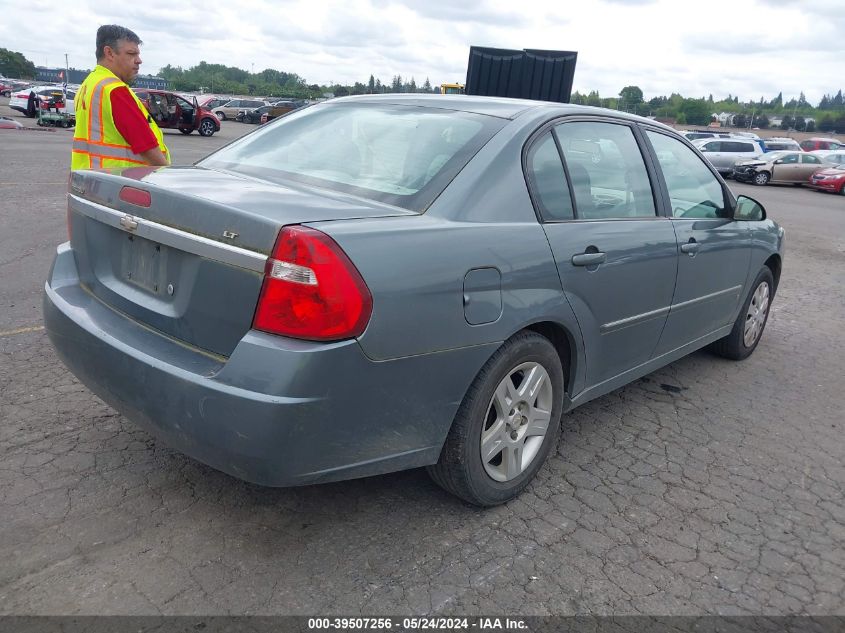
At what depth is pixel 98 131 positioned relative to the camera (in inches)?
175

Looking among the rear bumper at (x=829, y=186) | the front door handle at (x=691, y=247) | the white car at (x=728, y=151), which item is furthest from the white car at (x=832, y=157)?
the front door handle at (x=691, y=247)

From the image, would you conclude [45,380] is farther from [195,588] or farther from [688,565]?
[688,565]

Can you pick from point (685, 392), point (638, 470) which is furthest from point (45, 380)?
point (685, 392)

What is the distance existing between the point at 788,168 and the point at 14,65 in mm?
121115

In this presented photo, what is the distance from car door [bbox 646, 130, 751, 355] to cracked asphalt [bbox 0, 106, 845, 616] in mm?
542

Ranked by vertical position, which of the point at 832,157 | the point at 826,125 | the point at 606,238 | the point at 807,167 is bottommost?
the point at 606,238

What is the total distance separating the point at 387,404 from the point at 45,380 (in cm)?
243

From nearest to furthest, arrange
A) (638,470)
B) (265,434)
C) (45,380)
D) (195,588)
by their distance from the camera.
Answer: (265,434)
(195,588)
(638,470)
(45,380)

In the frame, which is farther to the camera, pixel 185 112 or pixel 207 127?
pixel 207 127

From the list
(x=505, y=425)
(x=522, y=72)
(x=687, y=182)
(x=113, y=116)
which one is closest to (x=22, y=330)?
(x=113, y=116)

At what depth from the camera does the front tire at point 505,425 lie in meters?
2.76

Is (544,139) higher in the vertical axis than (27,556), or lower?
higher

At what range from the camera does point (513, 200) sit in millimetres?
2932

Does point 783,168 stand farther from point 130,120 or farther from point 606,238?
point 130,120
